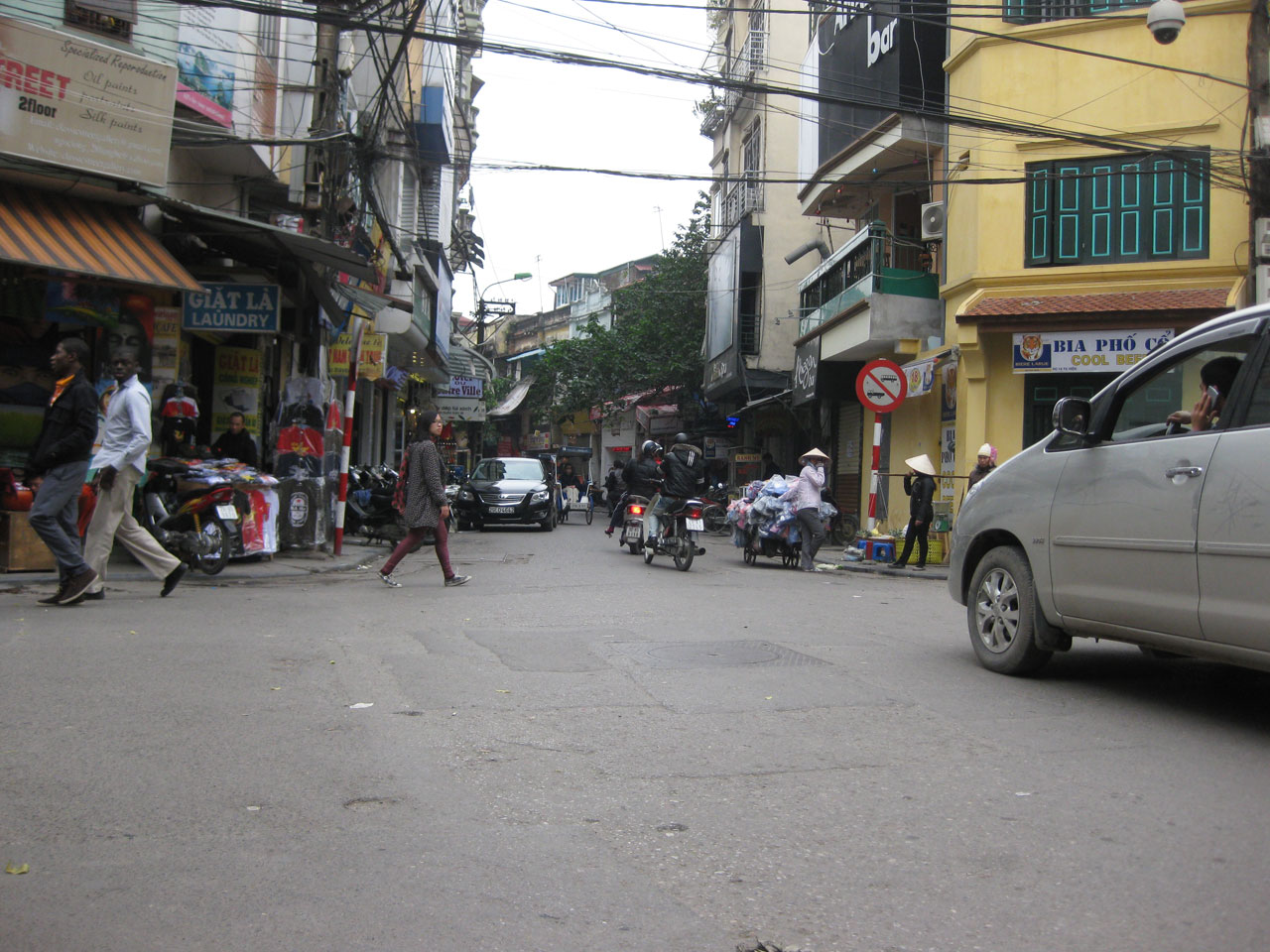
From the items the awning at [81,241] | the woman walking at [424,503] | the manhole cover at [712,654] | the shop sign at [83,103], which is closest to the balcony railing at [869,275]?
the woman walking at [424,503]

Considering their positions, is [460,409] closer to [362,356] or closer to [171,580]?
[362,356]

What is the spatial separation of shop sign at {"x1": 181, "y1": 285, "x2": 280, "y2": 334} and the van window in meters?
9.74

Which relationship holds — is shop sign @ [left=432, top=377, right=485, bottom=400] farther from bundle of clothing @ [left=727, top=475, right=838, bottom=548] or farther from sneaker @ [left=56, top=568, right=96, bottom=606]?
sneaker @ [left=56, top=568, right=96, bottom=606]

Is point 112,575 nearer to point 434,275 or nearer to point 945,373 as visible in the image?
point 945,373

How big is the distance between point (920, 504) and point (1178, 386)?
9.89 meters

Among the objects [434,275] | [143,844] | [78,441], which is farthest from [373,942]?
[434,275]

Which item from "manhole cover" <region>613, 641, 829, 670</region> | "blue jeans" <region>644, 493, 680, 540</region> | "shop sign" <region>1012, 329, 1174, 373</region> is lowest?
"manhole cover" <region>613, 641, 829, 670</region>

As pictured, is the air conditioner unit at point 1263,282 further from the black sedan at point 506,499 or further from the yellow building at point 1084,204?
the black sedan at point 506,499

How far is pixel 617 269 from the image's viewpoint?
61562 millimetres

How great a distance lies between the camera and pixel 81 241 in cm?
1084

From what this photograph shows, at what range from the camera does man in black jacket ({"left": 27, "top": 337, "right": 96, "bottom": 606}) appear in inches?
324

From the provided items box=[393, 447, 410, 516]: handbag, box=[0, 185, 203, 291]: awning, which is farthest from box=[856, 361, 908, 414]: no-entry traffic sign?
box=[0, 185, 203, 291]: awning

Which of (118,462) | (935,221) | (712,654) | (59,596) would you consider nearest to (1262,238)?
(935,221)

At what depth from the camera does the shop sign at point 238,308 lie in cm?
1288
